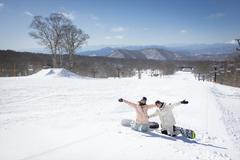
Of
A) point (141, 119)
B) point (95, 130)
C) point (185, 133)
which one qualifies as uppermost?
point (141, 119)

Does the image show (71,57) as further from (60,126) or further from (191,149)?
(191,149)

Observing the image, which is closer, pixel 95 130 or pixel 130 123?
pixel 95 130

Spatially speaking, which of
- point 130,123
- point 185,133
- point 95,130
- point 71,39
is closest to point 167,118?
point 185,133

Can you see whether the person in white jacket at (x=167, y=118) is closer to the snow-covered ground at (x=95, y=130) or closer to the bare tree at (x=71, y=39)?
the snow-covered ground at (x=95, y=130)

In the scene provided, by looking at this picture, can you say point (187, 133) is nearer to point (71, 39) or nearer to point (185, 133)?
point (185, 133)

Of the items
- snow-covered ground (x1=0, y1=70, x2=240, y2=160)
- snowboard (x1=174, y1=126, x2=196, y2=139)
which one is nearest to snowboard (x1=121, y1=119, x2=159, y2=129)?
snow-covered ground (x1=0, y1=70, x2=240, y2=160)

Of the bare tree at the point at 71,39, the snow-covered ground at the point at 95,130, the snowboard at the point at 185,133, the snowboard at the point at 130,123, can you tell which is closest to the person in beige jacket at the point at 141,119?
the snow-covered ground at the point at 95,130

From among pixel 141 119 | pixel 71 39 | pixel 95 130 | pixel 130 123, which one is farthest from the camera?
pixel 71 39

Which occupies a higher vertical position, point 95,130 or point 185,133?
point 95,130

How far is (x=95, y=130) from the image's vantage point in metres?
10.3

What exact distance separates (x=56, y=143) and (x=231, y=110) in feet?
45.9

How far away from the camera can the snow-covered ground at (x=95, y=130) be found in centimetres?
782

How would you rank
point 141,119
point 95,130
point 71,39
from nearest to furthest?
point 95,130 → point 141,119 → point 71,39

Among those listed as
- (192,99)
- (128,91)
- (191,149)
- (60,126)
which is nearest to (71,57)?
(128,91)
